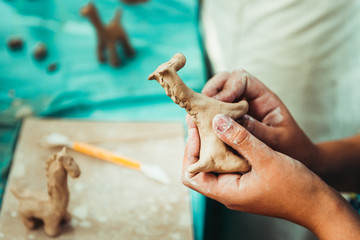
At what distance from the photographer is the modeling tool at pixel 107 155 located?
1322 mm

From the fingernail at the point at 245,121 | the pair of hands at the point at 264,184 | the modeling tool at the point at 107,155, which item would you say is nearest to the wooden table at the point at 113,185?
the modeling tool at the point at 107,155

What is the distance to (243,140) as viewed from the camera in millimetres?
843

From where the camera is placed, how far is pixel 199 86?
1.77m

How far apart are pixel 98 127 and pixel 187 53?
74cm

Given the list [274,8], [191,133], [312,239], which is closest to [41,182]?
[191,133]

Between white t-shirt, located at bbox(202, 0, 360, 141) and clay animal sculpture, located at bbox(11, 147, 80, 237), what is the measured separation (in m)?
1.15

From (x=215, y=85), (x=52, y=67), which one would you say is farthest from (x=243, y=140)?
(x=52, y=67)

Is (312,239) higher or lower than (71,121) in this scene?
lower

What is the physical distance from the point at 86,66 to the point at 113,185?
861mm

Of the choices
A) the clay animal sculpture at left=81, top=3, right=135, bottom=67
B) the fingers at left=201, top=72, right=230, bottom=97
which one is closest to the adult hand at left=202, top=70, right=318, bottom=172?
the fingers at left=201, top=72, right=230, bottom=97

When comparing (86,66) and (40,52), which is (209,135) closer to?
(86,66)

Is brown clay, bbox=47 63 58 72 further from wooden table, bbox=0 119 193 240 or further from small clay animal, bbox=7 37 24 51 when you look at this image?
wooden table, bbox=0 119 193 240

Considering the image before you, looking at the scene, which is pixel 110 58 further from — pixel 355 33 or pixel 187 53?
pixel 355 33

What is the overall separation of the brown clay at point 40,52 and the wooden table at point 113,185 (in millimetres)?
501
